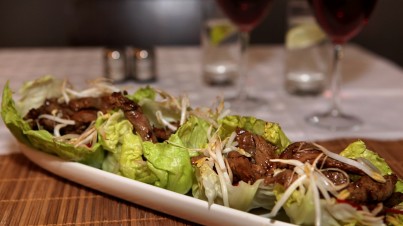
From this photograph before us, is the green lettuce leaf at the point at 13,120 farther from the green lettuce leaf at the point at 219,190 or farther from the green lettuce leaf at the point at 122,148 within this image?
the green lettuce leaf at the point at 219,190

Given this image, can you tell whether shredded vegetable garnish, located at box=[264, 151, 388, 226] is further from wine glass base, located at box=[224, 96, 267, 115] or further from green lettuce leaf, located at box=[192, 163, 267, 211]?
wine glass base, located at box=[224, 96, 267, 115]

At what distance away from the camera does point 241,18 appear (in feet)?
4.85

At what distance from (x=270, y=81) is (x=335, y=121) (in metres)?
0.43

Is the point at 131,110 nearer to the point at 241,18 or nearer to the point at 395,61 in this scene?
the point at 241,18

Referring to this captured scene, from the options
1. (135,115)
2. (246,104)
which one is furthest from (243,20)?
(135,115)

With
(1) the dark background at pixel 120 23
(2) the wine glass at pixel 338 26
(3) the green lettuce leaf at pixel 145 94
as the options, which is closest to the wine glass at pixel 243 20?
(2) the wine glass at pixel 338 26

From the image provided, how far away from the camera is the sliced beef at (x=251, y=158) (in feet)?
2.70

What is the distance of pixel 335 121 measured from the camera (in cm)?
138

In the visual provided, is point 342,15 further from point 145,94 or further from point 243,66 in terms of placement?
point 145,94

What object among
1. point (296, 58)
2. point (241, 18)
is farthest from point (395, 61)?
point (241, 18)

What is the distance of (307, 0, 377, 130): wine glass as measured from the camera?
1.27 m

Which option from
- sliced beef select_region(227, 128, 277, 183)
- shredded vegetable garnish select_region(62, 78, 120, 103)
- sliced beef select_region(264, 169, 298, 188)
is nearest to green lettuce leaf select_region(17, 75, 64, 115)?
shredded vegetable garnish select_region(62, 78, 120, 103)

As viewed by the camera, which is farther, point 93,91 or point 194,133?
point 93,91

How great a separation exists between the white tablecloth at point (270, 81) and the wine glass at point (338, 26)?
38 mm
